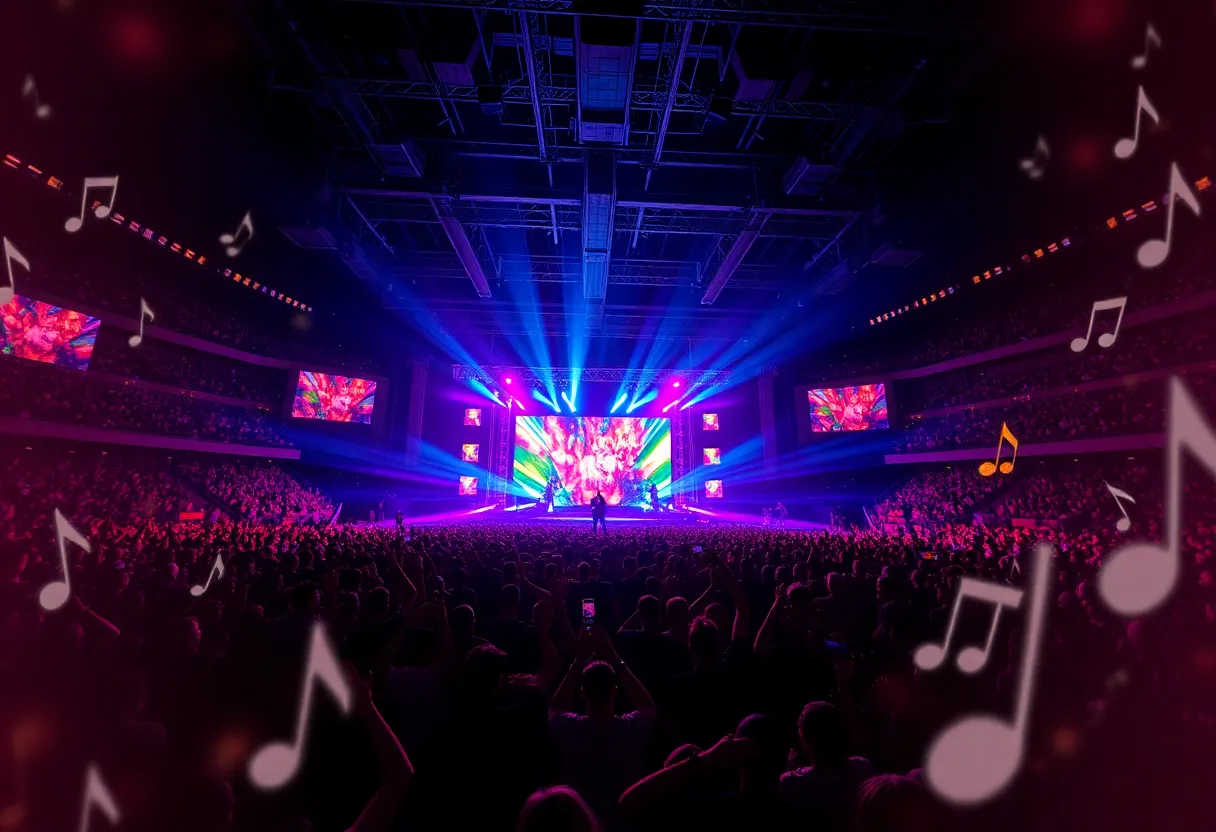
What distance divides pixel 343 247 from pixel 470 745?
15.2 meters

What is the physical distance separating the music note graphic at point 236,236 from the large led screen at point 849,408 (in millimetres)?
24729

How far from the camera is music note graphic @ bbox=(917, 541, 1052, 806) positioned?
3062 millimetres

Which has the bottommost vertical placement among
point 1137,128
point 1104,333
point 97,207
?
point 1104,333

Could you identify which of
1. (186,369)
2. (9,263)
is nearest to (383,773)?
(9,263)

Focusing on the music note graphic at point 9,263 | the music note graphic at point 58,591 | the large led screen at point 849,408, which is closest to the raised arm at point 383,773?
the music note graphic at point 58,591

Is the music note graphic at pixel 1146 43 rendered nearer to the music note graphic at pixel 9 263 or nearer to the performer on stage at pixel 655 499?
the performer on stage at pixel 655 499

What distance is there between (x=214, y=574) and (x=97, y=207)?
1457cm

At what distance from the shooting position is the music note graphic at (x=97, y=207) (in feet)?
41.6

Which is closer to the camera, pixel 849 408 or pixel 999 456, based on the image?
pixel 999 456

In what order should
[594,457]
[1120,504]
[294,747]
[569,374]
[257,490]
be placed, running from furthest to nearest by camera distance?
[594,457] < [569,374] < [257,490] < [1120,504] < [294,747]

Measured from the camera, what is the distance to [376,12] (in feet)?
28.9

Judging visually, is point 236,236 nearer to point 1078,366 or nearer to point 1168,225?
point 1168,225

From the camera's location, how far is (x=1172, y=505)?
13.9 m

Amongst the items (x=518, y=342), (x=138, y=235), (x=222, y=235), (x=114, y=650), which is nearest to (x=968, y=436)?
(x=518, y=342)
